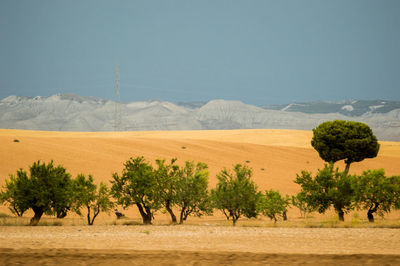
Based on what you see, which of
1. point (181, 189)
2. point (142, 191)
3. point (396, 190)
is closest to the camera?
point (142, 191)

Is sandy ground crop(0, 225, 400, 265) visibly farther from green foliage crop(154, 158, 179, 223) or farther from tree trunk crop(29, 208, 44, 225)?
green foliage crop(154, 158, 179, 223)

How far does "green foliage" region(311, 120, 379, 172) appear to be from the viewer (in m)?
44.2

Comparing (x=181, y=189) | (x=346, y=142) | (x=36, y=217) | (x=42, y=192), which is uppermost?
(x=346, y=142)

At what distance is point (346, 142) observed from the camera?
145 ft

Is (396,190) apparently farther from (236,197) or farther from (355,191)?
(236,197)

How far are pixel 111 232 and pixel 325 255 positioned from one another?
9736 millimetres

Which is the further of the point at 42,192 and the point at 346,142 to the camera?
the point at 346,142

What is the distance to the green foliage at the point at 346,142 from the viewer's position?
4416 cm

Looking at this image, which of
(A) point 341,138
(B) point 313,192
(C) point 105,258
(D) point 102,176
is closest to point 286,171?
(A) point 341,138

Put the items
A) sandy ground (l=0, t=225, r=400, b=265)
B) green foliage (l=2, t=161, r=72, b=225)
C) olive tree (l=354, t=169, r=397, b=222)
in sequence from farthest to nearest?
olive tree (l=354, t=169, r=397, b=222) < green foliage (l=2, t=161, r=72, b=225) < sandy ground (l=0, t=225, r=400, b=265)

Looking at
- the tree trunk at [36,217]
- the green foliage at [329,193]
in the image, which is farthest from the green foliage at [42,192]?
the green foliage at [329,193]

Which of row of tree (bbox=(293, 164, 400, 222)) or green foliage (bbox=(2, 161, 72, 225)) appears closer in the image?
green foliage (bbox=(2, 161, 72, 225))

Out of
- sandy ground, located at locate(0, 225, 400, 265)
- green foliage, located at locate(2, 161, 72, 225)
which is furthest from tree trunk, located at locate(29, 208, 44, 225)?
A: sandy ground, located at locate(0, 225, 400, 265)

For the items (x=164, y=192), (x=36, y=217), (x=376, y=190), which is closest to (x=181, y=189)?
(x=164, y=192)
